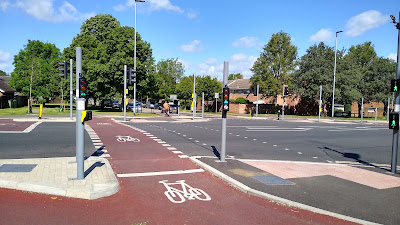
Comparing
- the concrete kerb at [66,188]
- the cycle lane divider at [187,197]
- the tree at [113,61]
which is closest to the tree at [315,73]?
the tree at [113,61]

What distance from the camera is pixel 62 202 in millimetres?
5879

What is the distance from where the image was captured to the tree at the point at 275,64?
168 ft

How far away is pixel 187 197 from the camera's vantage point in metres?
6.41

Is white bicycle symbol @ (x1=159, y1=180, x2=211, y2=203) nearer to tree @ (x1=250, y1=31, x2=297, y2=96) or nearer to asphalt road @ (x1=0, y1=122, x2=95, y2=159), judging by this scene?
asphalt road @ (x1=0, y1=122, x2=95, y2=159)

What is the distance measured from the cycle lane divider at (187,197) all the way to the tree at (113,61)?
30.4 meters

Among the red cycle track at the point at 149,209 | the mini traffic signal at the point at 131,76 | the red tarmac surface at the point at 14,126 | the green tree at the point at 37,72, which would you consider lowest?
the red cycle track at the point at 149,209

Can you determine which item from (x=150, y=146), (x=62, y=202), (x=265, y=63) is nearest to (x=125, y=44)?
(x=265, y=63)

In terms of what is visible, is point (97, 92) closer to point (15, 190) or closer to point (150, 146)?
point (150, 146)

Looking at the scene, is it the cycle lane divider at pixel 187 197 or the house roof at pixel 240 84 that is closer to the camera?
the cycle lane divider at pixel 187 197

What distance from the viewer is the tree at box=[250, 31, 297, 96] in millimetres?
51312

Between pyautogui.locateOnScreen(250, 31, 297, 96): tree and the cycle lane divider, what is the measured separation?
4383cm

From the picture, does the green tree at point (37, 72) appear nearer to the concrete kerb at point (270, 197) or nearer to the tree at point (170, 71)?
the tree at point (170, 71)

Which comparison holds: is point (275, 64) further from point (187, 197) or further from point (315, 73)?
point (187, 197)

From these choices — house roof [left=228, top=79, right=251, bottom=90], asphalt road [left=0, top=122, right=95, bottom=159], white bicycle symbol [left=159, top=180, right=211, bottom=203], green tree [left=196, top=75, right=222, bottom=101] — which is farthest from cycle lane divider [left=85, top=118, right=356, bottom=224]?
house roof [left=228, top=79, right=251, bottom=90]
